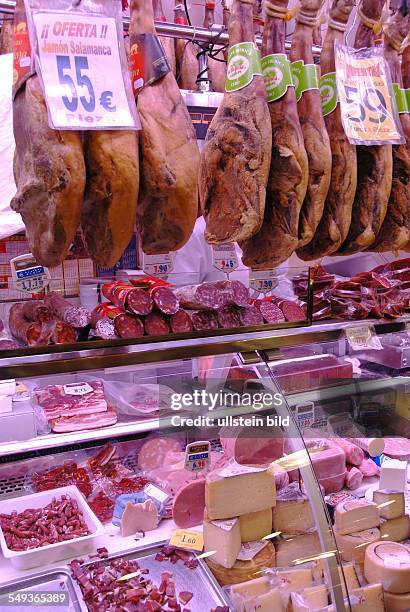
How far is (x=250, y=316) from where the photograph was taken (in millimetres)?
2012

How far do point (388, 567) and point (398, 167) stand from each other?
1.54 m

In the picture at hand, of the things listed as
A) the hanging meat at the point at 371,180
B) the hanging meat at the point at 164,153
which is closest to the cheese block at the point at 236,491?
the hanging meat at the point at 371,180

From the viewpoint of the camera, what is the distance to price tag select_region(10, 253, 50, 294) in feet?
4.83

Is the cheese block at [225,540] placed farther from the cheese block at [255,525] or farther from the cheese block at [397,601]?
the cheese block at [397,601]

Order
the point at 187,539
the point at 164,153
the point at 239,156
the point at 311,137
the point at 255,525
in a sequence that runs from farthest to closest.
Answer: the point at 187,539
the point at 255,525
the point at 311,137
the point at 239,156
the point at 164,153

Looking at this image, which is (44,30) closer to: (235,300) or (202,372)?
(235,300)

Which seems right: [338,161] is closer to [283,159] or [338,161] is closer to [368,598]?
[283,159]

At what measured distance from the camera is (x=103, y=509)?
7.95 feet

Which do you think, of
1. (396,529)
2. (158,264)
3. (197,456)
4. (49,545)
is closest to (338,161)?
(158,264)

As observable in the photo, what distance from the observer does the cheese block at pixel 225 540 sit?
6.69 feet

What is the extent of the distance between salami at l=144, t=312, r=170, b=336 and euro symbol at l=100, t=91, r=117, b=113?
2.93ft

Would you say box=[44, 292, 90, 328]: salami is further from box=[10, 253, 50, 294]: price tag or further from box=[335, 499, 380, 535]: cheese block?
box=[335, 499, 380, 535]: cheese block

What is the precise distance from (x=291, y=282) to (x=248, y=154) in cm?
80

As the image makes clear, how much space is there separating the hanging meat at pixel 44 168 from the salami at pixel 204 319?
2.75 feet
